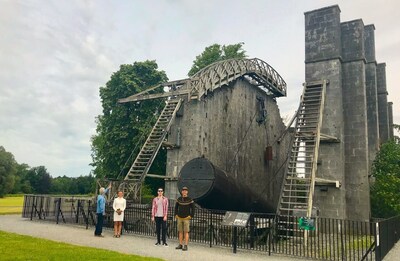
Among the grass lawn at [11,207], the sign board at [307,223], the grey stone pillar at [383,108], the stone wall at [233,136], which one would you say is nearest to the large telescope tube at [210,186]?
the sign board at [307,223]

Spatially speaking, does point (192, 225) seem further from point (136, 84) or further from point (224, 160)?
point (136, 84)

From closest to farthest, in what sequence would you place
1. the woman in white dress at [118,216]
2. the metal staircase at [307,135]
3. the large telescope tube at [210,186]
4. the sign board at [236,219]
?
1. the sign board at [236,219]
2. the large telescope tube at [210,186]
3. the woman in white dress at [118,216]
4. the metal staircase at [307,135]

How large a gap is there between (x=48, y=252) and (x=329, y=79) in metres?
17.4

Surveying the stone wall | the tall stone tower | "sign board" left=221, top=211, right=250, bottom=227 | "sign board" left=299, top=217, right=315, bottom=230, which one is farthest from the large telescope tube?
the tall stone tower

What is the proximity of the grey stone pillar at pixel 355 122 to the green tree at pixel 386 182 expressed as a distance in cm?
237

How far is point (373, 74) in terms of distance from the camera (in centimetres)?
2458

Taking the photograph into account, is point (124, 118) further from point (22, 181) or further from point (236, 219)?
point (22, 181)

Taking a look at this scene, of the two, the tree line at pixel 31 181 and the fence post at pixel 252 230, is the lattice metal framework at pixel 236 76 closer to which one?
the fence post at pixel 252 230

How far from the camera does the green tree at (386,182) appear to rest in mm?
20672

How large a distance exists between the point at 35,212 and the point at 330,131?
16919 millimetres

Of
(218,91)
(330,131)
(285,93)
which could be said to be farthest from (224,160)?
(285,93)

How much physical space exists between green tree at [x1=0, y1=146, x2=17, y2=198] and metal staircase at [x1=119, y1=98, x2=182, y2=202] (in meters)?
50.7

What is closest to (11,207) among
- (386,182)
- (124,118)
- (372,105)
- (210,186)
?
(124,118)

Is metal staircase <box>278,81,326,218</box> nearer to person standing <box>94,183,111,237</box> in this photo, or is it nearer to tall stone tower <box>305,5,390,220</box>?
tall stone tower <box>305,5,390,220</box>
